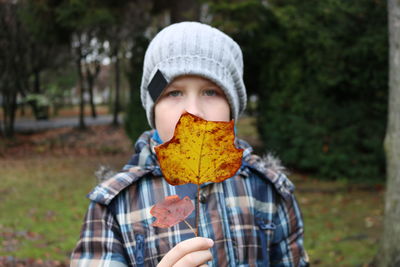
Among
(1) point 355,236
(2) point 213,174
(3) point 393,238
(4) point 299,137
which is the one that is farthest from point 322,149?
(2) point 213,174

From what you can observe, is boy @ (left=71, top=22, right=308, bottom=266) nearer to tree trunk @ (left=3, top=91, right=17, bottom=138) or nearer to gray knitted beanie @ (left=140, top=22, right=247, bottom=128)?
gray knitted beanie @ (left=140, top=22, right=247, bottom=128)

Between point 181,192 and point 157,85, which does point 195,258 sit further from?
point 157,85

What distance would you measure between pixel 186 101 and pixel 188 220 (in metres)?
0.38

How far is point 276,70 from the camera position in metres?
7.77

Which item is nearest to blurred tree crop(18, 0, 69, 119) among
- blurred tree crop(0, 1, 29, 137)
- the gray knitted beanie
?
blurred tree crop(0, 1, 29, 137)

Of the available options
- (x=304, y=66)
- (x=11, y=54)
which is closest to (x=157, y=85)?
(x=304, y=66)

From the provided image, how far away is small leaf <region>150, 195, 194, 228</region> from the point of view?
793 mm

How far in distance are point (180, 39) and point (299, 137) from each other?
6309mm

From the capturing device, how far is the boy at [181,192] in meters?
1.28

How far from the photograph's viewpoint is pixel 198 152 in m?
0.81

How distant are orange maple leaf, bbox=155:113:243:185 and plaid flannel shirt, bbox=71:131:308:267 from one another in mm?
501

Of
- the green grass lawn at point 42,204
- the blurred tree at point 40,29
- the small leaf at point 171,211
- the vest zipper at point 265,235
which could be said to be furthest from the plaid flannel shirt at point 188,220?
the blurred tree at point 40,29

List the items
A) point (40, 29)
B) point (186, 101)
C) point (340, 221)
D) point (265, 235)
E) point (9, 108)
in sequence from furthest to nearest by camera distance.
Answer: point (9, 108) → point (40, 29) → point (340, 221) → point (265, 235) → point (186, 101)

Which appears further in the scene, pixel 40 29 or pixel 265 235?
pixel 40 29
